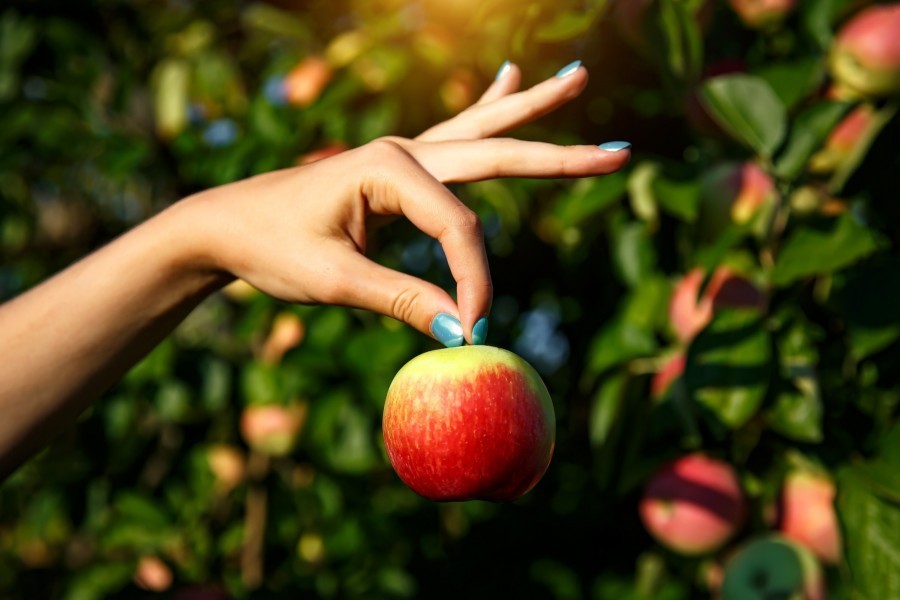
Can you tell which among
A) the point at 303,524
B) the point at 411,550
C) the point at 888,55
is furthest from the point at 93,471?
the point at 888,55

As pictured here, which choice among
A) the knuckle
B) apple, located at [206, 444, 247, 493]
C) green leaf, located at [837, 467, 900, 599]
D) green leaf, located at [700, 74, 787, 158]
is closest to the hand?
the knuckle

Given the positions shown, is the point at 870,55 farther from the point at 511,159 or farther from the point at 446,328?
the point at 446,328

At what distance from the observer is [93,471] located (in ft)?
4.66

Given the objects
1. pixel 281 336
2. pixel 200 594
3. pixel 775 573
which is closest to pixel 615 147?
pixel 775 573

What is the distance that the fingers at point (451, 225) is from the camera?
1.86 ft

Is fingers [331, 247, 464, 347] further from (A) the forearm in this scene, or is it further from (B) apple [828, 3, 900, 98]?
(B) apple [828, 3, 900, 98]

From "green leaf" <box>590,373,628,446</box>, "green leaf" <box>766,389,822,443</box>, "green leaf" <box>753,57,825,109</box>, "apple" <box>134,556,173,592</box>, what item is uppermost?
"green leaf" <box>753,57,825,109</box>

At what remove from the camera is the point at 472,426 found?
1.94ft

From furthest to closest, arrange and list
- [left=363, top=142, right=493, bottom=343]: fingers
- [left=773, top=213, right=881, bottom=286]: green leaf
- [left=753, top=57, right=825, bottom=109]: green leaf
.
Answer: [left=753, top=57, right=825, bottom=109]: green leaf → [left=773, top=213, right=881, bottom=286]: green leaf → [left=363, top=142, right=493, bottom=343]: fingers

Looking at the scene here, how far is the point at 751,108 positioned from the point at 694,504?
0.48 meters

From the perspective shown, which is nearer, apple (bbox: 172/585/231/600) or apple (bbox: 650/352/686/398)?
apple (bbox: 650/352/686/398)

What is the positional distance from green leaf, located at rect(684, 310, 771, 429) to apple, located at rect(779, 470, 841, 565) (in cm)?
20

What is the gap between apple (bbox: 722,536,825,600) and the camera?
104 cm

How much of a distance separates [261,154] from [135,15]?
0.67 meters
